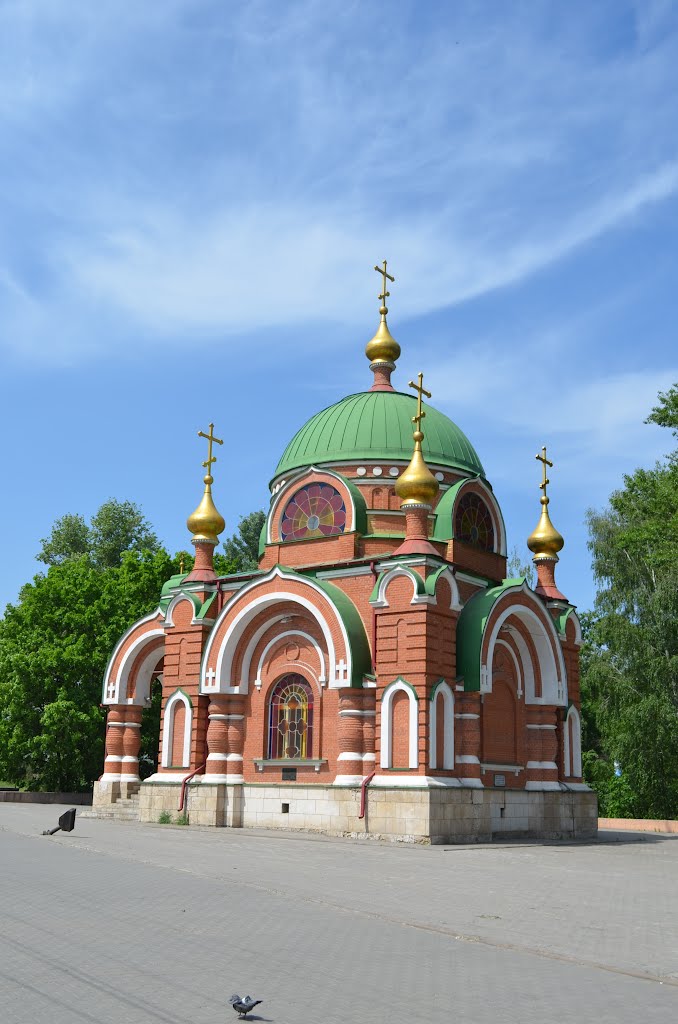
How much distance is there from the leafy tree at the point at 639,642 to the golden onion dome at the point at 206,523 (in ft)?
36.7

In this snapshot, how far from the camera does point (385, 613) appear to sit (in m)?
19.9

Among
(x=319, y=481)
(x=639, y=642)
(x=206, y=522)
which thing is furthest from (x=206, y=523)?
(x=639, y=642)

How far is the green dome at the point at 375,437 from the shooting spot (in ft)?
83.9

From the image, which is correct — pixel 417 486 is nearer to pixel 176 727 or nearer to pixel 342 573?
pixel 342 573

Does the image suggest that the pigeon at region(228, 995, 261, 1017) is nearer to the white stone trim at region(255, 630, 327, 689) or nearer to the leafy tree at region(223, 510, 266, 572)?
the white stone trim at region(255, 630, 327, 689)

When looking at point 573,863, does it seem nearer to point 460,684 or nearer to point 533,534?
point 460,684

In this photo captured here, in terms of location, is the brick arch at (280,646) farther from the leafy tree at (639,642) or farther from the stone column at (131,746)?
the leafy tree at (639,642)

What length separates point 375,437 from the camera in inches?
1011

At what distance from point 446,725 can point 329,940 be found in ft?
39.8

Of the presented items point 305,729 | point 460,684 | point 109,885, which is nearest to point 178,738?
point 305,729

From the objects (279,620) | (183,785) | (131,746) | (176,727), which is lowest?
(183,785)

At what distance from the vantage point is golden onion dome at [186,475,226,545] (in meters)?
26.0

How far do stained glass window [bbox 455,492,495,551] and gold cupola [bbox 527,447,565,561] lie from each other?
1.30 meters

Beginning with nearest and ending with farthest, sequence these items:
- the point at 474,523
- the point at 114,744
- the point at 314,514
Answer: the point at 314,514, the point at 474,523, the point at 114,744
